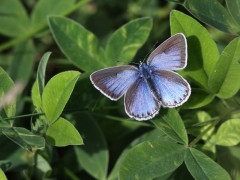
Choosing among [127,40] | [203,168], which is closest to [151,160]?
[203,168]

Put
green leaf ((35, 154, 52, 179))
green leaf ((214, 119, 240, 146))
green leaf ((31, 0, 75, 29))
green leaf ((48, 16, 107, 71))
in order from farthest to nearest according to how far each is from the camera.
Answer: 1. green leaf ((31, 0, 75, 29))
2. green leaf ((48, 16, 107, 71))
3. green leaf ((35, 154, 52, 179))
4. green leaf ((214, 119, 240, 146))

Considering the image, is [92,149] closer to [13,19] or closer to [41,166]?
[41,166]

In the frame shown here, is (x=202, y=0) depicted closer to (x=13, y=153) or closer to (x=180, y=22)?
(x=180, y=22)

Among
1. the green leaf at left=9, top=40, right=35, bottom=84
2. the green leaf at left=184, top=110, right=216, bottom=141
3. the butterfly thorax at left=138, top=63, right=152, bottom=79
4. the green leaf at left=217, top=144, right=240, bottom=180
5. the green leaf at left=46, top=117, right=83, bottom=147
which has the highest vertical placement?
the butterfly thorax at left=138, top=63, right=152, bottom=79

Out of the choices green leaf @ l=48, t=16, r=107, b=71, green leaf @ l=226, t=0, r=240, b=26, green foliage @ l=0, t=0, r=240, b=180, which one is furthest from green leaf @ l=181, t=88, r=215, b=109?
green leaf @ l=48, t=16, r=107, b=71

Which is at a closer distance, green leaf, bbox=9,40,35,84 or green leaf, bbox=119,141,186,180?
green leaf, bbox=119,141,186,180

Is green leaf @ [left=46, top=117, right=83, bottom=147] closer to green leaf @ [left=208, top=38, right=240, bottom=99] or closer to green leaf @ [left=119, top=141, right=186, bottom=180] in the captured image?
green leaf @ [left=119, top=141, right=186, bottom=180]

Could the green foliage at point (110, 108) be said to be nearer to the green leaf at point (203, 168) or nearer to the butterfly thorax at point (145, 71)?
the green leaf at point (203, 168)
